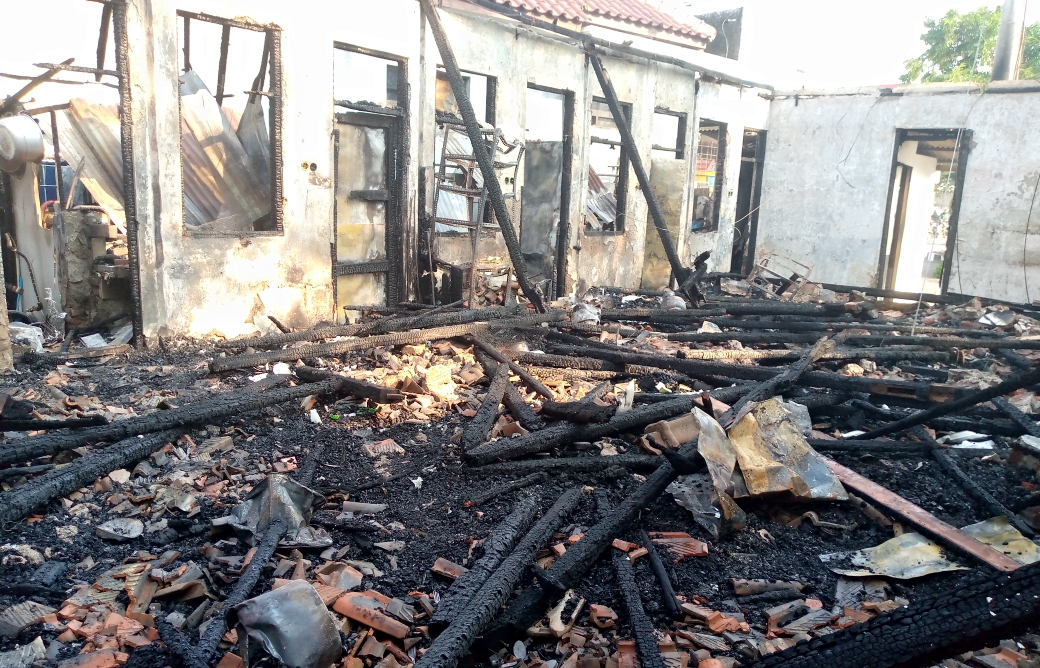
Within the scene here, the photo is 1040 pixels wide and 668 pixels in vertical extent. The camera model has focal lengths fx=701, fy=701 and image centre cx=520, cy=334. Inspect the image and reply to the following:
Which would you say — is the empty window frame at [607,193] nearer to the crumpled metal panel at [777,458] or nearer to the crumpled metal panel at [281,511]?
the crumpled metal panel at [777,458]

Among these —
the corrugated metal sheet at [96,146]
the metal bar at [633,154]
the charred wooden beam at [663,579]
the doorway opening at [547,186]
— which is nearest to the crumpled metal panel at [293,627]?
the charred wooden beam at [663,579]

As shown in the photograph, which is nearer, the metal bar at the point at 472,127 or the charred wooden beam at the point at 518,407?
the charred wooden beam at the point at 518,407

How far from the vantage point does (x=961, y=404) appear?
180 inches

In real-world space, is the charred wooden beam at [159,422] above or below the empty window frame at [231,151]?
below

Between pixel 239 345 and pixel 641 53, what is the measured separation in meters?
8.96

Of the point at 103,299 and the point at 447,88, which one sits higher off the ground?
the point at 447,88

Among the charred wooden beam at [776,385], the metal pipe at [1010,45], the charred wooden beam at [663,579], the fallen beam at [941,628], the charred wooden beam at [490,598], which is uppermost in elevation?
the metal pipe at [1010,45]

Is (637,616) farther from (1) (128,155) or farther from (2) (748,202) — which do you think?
(2) (748,202)

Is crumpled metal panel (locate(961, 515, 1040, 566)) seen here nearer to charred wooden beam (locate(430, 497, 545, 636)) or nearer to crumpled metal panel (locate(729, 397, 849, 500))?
crumpled metal panel (locate(729, 397, 849, 500))

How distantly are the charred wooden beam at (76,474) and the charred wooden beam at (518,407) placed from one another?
2307mm

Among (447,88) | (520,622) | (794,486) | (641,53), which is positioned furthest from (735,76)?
(520,622)

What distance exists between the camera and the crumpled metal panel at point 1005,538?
3.40 metres

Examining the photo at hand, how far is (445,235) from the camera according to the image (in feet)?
32.3

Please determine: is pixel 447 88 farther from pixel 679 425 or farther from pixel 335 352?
pixel 679 425
